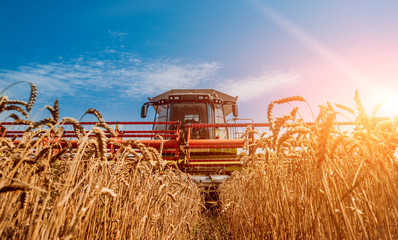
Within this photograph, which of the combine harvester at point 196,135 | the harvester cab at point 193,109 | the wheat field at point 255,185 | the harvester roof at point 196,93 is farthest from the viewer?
the harvester roof at point 196,93

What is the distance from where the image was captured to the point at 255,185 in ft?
8.25

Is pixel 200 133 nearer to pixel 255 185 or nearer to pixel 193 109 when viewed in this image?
pixel 193 109

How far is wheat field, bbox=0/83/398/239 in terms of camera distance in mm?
990

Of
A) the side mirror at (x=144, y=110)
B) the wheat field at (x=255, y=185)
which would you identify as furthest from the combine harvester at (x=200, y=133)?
the wheat field at (x=255, y=185)

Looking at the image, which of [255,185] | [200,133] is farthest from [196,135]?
[255,185]

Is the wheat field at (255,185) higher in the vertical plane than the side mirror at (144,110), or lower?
lower

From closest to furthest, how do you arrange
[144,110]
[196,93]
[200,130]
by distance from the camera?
[144,110], [200,130], [196,93]

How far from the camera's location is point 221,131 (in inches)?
358

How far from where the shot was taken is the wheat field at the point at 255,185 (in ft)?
3.25

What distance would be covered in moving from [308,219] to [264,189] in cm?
67

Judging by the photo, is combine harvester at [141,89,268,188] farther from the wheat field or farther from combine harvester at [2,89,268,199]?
the wheat field

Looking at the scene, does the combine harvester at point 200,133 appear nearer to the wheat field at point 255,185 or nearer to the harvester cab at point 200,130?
the harvester cab at point 200,130

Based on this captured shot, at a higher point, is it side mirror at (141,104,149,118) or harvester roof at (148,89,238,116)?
harvester roof at (148,89,238,116)

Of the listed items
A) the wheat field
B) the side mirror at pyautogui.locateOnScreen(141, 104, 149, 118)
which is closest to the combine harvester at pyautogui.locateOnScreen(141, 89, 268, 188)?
the side mirror at pyautogui.locateOnScreen(141, 104, 149, 118)
